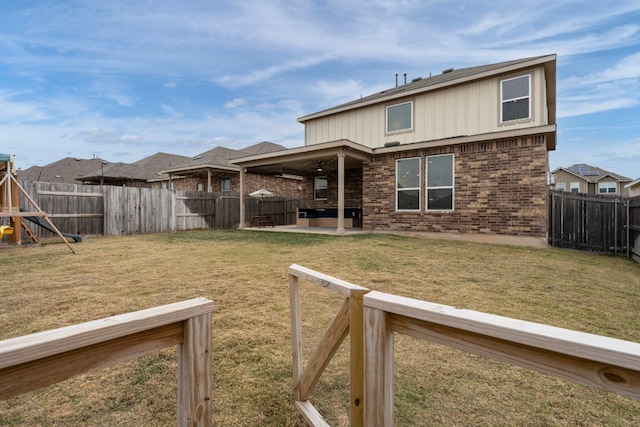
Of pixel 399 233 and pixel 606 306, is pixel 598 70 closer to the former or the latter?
pixel 399 233

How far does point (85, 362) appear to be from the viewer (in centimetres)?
94

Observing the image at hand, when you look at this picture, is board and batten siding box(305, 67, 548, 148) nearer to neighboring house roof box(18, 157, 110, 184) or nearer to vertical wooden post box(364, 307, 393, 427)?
vertical wooden post box(364, 307, 393, 427)

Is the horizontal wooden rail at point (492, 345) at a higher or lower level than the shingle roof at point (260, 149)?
lower

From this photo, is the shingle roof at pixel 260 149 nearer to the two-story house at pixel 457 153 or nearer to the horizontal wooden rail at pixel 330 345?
Result: the two-story house at pixel 457 153

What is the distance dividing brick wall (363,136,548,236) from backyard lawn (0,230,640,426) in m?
1.48

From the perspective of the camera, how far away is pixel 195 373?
1.18 metres

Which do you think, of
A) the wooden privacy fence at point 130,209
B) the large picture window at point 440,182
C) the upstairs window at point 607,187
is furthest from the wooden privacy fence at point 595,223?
the upstairs window at point 607,187

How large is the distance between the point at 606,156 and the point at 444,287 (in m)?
59.1

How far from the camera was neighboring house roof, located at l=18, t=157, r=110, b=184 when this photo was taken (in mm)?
27858

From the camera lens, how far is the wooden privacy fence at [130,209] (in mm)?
10539

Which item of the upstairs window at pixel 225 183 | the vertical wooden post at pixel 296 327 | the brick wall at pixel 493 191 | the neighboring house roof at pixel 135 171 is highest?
the neighboring house roof at pixel 135 171

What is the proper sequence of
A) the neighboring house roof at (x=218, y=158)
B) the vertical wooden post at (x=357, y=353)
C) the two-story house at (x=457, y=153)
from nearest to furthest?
1. the vertical wooden post at (x=357, y=353)
2. the two-story house at (x=457, y=153)
3. the neighboring house roof at (x=218, y=158)

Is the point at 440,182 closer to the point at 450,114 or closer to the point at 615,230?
the point at 450,114

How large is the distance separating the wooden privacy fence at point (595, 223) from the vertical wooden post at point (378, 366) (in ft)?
A: 31.7
